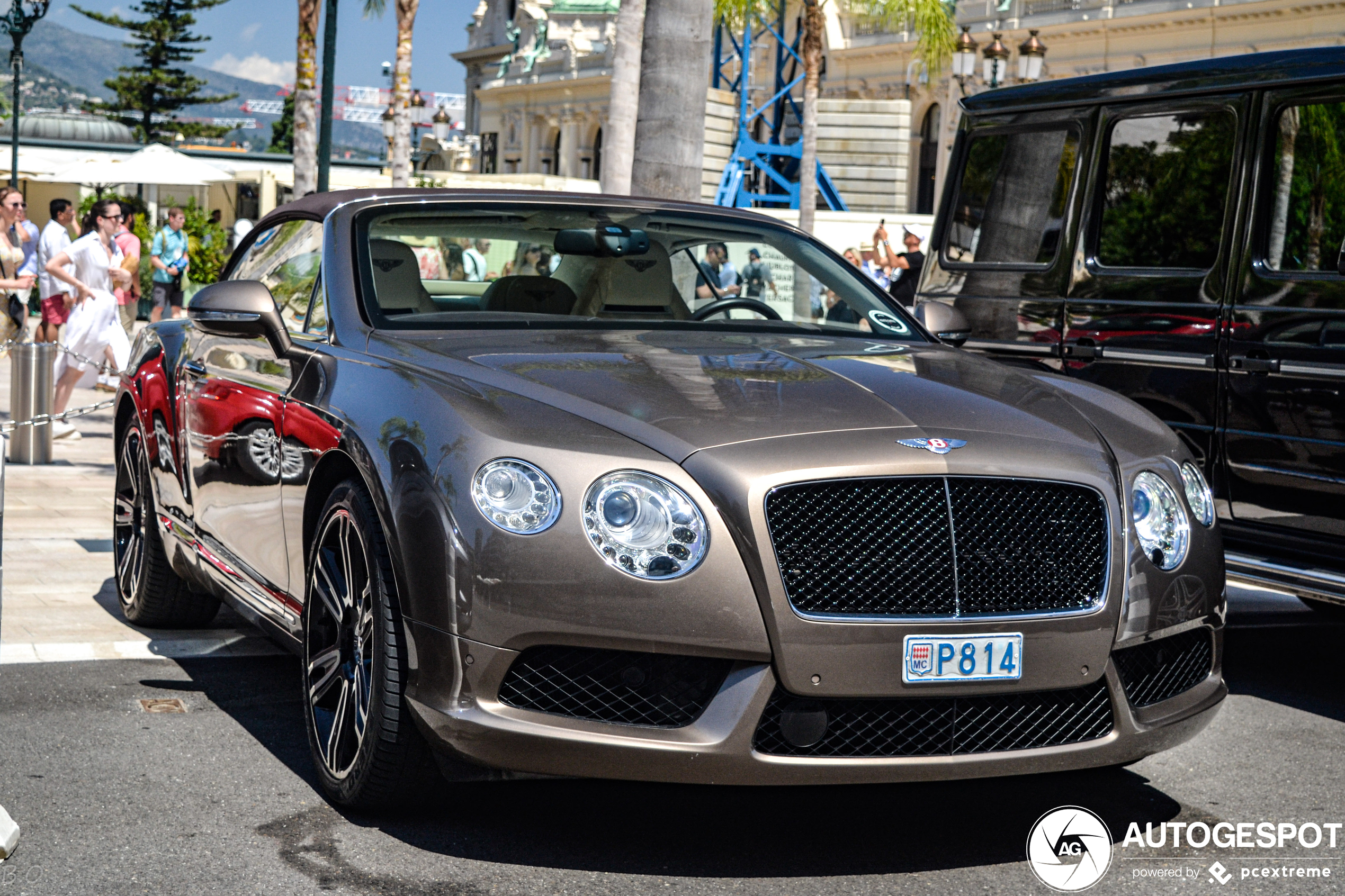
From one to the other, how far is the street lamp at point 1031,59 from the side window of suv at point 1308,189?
21.8 meters

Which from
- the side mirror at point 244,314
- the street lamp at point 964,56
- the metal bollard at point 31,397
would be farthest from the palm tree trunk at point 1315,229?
the street lamp at point 964,56

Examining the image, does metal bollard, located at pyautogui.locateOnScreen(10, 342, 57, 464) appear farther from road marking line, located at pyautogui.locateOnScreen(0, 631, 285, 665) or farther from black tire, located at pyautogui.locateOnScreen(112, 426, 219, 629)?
road marking line, located at pyautogui.locateOnScreen(0, 631, 285, 665)

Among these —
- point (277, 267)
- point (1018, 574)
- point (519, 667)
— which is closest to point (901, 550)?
point (1018, 574)

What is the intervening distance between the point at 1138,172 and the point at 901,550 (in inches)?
141

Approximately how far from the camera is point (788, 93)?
54.2 metres

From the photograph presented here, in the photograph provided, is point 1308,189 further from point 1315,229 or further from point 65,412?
point 65,412

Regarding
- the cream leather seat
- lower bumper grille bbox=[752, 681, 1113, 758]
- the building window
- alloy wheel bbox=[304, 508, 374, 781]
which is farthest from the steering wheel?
the building window

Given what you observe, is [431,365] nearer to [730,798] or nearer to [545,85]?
[730,798]

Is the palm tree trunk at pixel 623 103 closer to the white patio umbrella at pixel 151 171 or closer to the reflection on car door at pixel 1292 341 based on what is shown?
the reflection on car door at pixel 1292 341

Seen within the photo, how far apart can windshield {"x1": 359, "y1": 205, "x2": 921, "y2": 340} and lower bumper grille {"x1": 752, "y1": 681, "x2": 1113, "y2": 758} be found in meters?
1.64

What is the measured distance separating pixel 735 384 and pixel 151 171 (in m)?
23.2

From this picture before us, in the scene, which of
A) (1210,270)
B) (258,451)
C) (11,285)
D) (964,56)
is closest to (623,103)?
(11,285)

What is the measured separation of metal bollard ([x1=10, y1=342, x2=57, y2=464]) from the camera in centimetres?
1104

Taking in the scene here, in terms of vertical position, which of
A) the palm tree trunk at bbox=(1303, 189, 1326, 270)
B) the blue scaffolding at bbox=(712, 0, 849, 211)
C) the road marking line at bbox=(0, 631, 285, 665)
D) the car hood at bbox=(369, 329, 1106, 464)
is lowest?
the road marking line at bbox=(0, 631, 285, 665)
